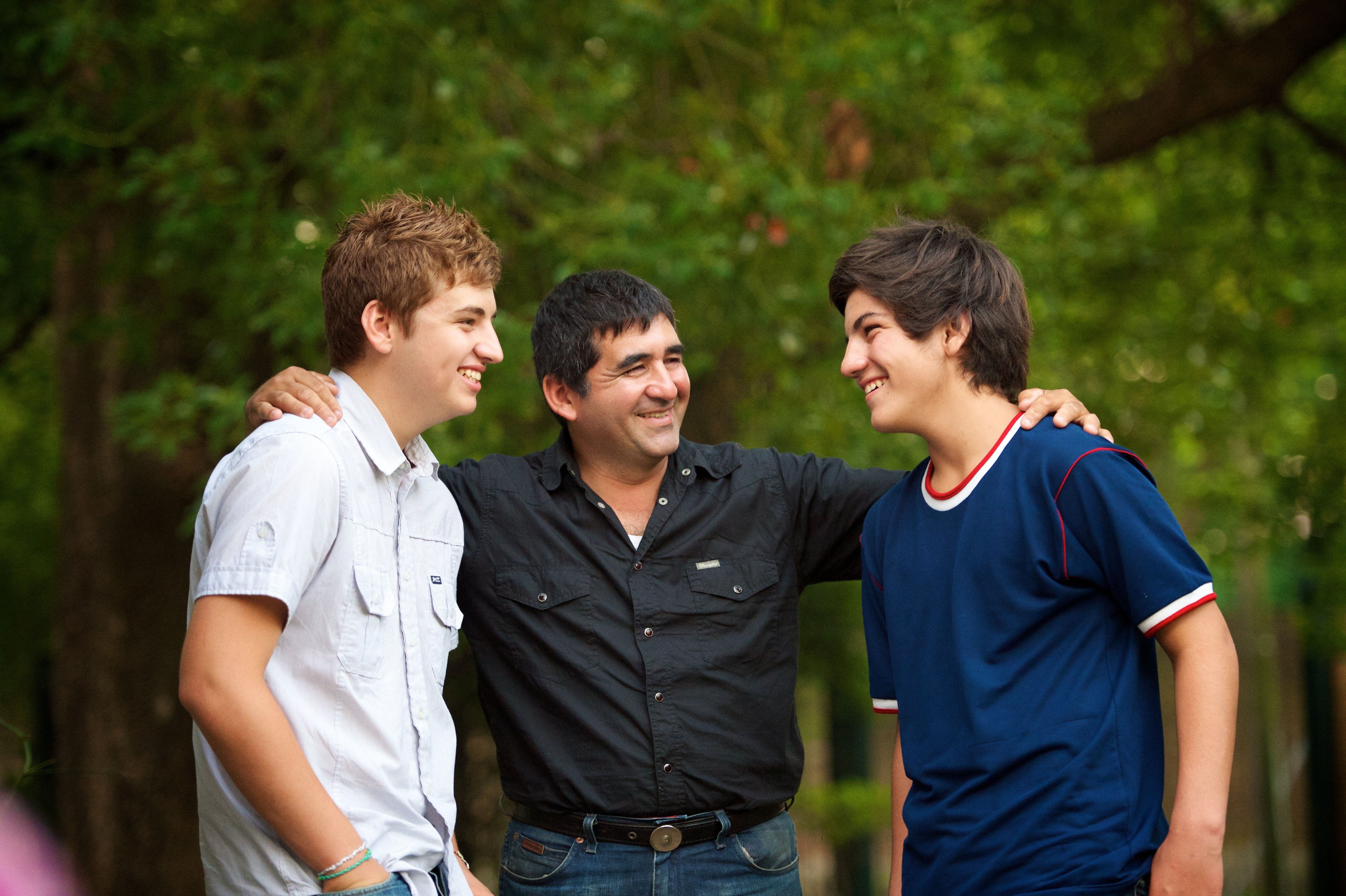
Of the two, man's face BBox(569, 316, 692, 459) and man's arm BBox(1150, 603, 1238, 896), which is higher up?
→ man's face BBox(569, 316, 692, 459)

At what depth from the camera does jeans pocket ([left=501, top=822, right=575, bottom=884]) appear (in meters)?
2.40

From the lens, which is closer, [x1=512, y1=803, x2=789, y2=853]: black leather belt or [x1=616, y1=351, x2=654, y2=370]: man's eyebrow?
[x1=512, y1=803, x2=789, y2=853]: black leather belt

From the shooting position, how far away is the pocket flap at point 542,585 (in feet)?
8.23

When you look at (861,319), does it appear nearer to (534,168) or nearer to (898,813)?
(898,813)

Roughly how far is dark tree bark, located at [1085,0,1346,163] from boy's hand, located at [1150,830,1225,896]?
4886 millimetres

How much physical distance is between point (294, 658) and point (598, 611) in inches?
32.2

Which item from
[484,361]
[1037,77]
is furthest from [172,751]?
[1037,77]

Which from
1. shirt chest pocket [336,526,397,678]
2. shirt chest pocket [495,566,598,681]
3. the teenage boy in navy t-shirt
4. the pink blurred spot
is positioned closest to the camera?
the pink blurred spot

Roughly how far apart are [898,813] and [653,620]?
0.65 metres

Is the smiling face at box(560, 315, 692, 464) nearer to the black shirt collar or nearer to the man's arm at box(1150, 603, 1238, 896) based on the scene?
the black shirt collar

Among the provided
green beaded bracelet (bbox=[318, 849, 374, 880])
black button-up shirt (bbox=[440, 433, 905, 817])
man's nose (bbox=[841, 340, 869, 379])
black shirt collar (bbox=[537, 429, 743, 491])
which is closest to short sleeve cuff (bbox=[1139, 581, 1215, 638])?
man's nose (bbox=[841, 340, 869, 379])

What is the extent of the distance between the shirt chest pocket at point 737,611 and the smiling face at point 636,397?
0.30 meters

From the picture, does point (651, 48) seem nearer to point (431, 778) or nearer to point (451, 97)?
point (451, 97)

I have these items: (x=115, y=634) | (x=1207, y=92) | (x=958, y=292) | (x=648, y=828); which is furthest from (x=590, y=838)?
(x=1207, y=92)
